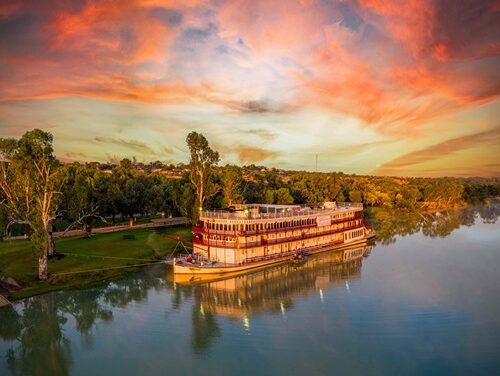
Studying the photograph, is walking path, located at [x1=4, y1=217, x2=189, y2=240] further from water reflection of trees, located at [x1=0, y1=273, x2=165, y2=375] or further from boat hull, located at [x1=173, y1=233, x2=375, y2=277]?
boat hull, located at [x1=173, y1=233, x2=375, y2=277]

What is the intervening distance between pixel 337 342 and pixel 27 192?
124ft

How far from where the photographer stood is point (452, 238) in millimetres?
81312

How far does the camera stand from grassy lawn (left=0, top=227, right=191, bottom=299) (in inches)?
1715

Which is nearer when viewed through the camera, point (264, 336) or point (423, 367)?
point (423, 367)

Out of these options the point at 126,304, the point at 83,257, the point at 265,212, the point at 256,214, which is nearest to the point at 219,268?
the point at 256,214

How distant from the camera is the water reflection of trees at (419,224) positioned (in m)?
86.5

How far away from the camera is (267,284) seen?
4653 cm

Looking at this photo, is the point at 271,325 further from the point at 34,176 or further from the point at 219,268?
the point at 34,176

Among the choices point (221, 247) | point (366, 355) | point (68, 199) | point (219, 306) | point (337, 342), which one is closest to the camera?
point (366, 355)

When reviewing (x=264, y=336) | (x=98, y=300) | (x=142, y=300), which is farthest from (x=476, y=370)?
(x=98, y=300)

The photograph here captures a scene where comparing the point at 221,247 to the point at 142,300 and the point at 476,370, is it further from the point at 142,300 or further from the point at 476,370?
the point at 476,370

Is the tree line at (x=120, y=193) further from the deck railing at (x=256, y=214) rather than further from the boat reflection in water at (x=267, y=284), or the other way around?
the boat reflection in water at (x=267, y=284)

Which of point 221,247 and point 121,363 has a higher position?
point 221,247

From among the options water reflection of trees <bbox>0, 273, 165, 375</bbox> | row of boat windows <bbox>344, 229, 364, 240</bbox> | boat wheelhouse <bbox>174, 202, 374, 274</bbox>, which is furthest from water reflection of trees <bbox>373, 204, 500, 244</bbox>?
water reflection of trees <bbox>0, 273, 165, 375</bbox>
